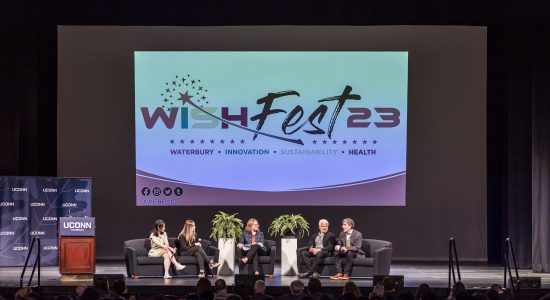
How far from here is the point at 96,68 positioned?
16453mm

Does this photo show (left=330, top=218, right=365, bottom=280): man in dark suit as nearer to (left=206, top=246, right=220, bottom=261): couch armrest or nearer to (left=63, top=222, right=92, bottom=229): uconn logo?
(left=206, top=246, right=220, bottom=261): couch armrest

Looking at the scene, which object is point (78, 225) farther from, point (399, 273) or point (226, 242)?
point (399, 273)

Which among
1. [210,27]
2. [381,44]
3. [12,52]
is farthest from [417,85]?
[12,52]

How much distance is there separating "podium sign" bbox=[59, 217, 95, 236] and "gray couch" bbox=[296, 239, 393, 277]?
2837mm

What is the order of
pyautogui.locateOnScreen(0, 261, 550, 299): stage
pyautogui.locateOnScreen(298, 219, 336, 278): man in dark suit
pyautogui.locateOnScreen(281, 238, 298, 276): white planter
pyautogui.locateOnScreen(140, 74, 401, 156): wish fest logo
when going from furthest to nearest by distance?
1. pyautogui.locateOnScreen(140, 74, 401, 156): wish fest logo
2. pyautogui.locateOnScreen(281, 238, 298, 276): white planter
3. pyautogui.locateOnScreen(298, 219, 336, 278): man in dark suit
4. pyautogui.locateOnScreen(0, 261, 550, 299): stage

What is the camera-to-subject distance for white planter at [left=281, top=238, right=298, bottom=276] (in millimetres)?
14500

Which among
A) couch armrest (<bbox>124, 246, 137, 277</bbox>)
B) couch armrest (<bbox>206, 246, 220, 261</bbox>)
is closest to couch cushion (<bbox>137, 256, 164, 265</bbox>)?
couch armrest (<bbox>124, 246, 137, 277</bbox>)

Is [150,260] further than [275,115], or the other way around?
[275,115]

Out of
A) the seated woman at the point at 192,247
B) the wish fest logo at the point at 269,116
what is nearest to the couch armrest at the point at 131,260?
the seated woman at the point at 192,247

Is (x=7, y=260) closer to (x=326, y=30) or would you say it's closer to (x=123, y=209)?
(x=123, y=209)

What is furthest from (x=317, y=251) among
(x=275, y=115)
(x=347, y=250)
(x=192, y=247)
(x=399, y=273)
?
(x=275, y=115)

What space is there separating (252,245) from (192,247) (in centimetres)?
82

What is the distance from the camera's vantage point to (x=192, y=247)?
1445 cm

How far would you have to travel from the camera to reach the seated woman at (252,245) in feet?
47.1
